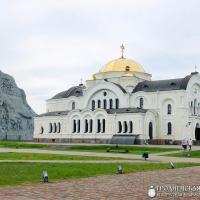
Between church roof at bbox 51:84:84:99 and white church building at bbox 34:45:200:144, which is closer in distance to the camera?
white church building at bbox 34:45:200:144

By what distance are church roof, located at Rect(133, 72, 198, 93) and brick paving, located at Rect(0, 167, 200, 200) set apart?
54939mm

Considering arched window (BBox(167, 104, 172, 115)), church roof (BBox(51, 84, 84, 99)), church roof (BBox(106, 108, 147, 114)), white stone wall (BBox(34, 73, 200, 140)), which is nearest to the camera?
white stone wall (BBox(34, 73, 200, 140))

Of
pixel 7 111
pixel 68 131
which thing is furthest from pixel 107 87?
pixel 7 111

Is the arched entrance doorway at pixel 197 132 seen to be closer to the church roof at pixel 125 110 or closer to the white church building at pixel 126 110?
the white church building at pixel 126 110

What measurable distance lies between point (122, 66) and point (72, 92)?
13311 mm

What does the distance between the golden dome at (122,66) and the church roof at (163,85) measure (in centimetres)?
523

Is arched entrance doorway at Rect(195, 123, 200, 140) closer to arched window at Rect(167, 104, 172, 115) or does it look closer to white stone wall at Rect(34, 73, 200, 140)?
white stone wall at Rect(34, 73, 200, 140)

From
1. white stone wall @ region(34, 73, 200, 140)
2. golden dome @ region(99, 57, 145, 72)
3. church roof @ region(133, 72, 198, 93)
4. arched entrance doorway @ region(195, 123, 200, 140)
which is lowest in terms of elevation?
arched entrance doorway @ region(195, 123, 200, 140)

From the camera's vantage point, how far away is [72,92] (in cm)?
8875

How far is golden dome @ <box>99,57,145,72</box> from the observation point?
8288cm

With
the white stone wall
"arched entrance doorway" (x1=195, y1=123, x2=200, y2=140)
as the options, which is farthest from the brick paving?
"arched entrance doorway" (x1=195, y1=123, x2=200, y2=140)

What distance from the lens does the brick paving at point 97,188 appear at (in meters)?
12.3

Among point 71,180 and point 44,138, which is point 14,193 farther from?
point 44,138

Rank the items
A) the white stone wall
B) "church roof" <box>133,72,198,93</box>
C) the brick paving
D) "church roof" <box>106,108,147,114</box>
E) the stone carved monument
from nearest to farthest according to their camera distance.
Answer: the brick paving < the white stone wall < "church roof" <box>106,108,147,114</box> < "church roof" <box>133,72,198,93</box> < the stone carved monument
